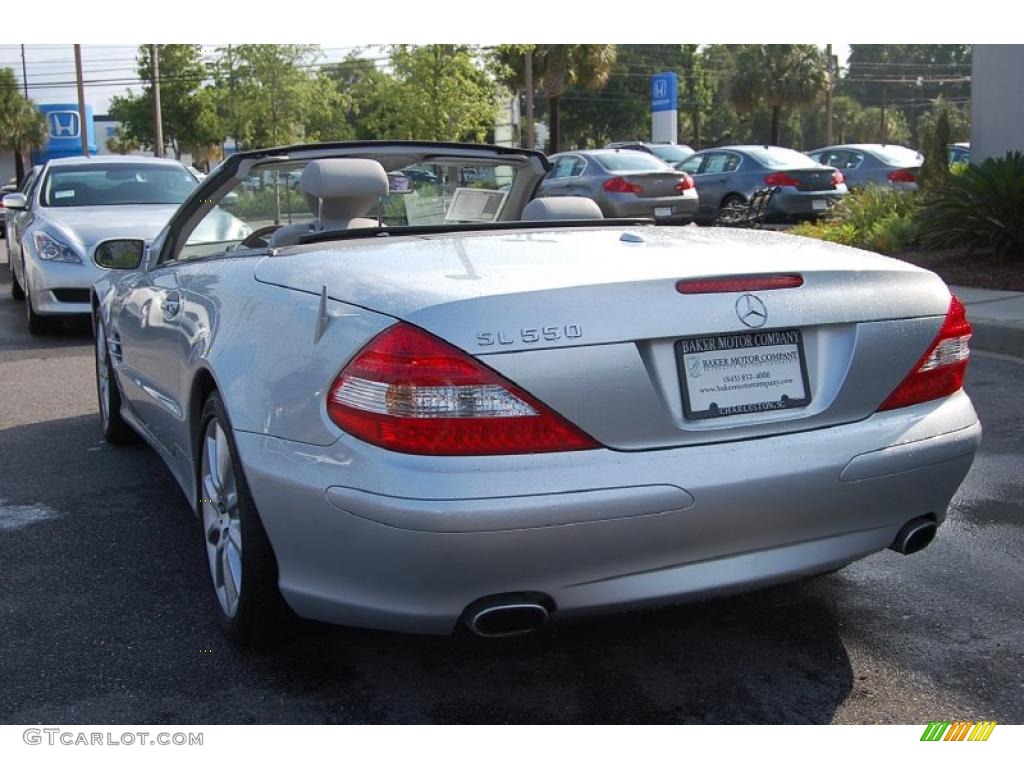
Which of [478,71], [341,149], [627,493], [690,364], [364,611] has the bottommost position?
[364,611]

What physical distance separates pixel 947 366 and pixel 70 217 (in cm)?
864

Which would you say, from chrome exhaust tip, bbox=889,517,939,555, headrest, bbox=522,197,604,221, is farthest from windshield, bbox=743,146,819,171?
chrome exhaust tip, bbox=889,517,939,555

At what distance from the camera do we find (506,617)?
2.74 meters

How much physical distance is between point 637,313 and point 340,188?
4.62 ft

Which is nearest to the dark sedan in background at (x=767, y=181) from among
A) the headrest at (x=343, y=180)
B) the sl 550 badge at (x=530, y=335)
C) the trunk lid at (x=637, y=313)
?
the headrest at (x=343, y=180)

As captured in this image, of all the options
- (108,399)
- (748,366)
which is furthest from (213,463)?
(108,399)

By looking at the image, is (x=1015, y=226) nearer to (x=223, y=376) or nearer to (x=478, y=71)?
(x=223, y=376)

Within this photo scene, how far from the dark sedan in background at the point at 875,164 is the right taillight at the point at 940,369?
56.6ft

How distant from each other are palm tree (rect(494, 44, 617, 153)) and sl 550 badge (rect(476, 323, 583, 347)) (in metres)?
37.7

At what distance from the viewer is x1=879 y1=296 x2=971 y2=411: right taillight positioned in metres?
3.13

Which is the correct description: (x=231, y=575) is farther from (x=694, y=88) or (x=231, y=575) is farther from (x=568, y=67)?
(x=694, y=88)

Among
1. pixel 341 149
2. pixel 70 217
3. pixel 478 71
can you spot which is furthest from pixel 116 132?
pixel 341 149

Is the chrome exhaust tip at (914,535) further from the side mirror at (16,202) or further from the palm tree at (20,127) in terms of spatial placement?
the palm tree at (20,127)

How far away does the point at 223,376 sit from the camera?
3.31 metres
